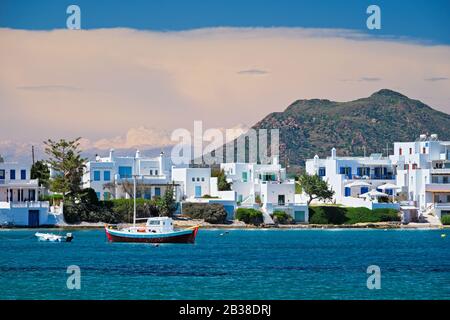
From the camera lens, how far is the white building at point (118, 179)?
9569cm

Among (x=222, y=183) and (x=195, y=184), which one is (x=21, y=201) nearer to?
(x=195, y=184)

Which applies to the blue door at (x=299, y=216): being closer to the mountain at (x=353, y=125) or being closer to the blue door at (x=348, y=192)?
the blue door at (x=348, y=192)

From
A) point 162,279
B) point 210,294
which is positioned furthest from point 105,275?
point 210,294

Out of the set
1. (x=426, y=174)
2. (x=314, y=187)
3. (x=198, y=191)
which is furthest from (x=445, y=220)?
(x=198, y=191)

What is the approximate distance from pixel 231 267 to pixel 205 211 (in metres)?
35.1

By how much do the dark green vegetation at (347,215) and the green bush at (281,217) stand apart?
1927mm

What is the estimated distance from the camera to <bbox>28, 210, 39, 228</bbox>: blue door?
288ft

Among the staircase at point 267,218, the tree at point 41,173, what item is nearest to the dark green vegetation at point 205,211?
the staircase at point 267,218

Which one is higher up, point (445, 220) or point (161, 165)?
point (161, 165)

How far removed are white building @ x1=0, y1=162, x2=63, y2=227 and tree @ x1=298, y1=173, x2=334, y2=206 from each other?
21677mm

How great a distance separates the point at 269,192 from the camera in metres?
96.1

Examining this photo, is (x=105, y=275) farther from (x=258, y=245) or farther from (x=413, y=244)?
(x=413, y=244)
